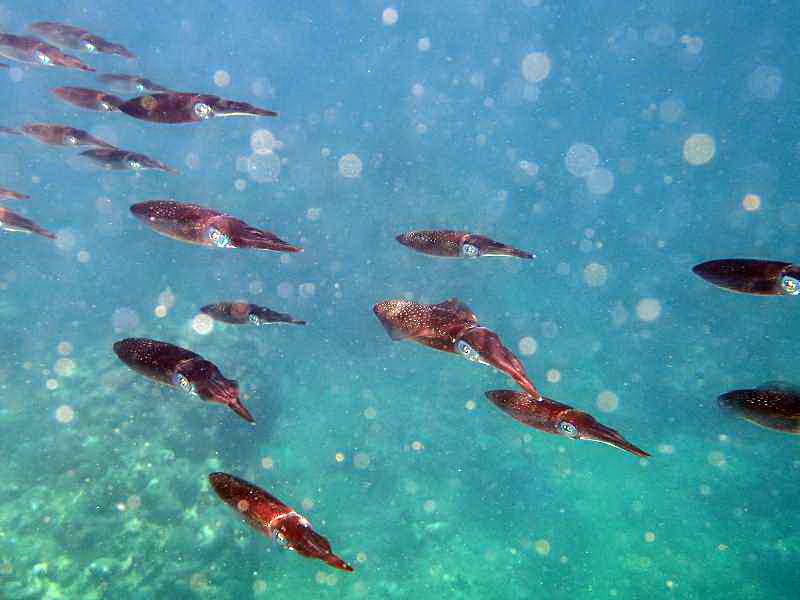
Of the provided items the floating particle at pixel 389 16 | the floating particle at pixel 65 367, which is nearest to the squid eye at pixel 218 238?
the floating particle at pixel 65 367

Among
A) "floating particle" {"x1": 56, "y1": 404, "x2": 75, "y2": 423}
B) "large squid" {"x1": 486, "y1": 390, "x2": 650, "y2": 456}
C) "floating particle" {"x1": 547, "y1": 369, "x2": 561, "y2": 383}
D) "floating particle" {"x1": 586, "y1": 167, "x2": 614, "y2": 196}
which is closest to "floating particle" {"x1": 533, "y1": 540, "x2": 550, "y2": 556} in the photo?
"floating particle" {"x1": 547, "y1": 369, "x2": 561, "y2": 383}

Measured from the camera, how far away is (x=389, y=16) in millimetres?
55000

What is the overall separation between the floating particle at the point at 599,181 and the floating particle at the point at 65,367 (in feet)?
119

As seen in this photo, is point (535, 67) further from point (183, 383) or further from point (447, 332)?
point (183, 383)

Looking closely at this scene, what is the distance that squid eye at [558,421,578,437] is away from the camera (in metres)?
2.92

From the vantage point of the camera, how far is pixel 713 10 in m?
Result: 42.7

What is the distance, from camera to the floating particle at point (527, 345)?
21.1 metres

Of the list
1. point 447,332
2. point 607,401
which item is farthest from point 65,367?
point 607,401

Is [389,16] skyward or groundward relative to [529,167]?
skyward

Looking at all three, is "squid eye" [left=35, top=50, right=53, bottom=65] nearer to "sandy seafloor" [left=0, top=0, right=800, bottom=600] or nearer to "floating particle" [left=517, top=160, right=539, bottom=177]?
"sandy seafloor" [left=0, top=0, right=800, bottom=600]

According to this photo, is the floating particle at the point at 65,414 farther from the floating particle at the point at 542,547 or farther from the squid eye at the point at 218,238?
the floating particle at the point at 542,547

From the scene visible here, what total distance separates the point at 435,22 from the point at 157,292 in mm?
46316

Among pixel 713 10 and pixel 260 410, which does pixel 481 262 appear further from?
pixel 713 10

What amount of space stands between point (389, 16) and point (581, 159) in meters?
32.1
